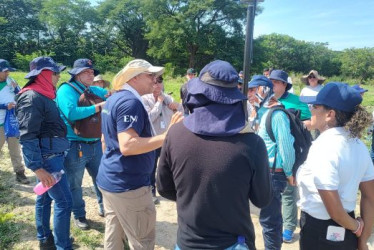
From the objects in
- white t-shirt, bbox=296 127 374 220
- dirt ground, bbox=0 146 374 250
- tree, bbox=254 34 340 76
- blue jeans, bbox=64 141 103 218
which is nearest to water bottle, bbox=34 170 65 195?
blue jeans, bbox=64 141 103 218

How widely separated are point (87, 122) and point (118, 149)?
132 cm

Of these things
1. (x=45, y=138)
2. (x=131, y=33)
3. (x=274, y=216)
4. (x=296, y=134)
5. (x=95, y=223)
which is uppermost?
(x=131, y=33)

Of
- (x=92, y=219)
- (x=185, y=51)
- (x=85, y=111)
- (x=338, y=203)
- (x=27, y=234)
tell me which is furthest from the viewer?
(x=185, y=51)

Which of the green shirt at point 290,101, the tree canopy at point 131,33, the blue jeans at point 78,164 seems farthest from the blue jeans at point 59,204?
the tree canopy at point 131,33

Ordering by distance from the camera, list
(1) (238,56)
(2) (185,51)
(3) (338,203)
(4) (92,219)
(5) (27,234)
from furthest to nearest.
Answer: (2) (185,51), (1) (238,56), (4) (92,219), (5) (27,234), (3) (338,203)

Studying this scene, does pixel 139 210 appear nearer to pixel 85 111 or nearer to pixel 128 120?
pixel 128 120

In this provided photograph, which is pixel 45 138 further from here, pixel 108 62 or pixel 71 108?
pixel 108 62

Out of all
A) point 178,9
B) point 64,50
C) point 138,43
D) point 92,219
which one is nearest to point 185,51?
point 178,9

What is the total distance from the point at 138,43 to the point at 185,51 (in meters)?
11.9

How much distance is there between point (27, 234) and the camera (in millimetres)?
3580

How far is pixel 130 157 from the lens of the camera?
2.19m

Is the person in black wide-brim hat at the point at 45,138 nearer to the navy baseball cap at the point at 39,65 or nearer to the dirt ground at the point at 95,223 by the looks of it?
the navy baseball cap at the point at 39,65

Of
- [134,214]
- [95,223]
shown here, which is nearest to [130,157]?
[134,214]

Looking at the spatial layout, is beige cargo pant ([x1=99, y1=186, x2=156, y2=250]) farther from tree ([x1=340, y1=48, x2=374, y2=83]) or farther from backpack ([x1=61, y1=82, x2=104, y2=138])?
tree ([x1=340, y1=48, x2=374, y2=83])
